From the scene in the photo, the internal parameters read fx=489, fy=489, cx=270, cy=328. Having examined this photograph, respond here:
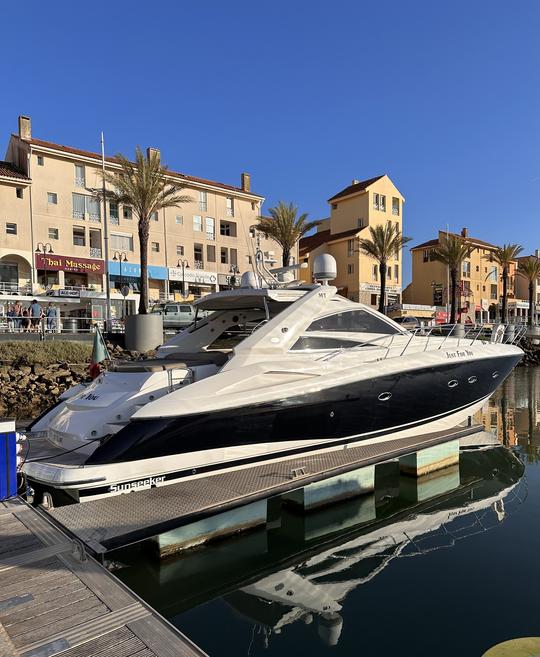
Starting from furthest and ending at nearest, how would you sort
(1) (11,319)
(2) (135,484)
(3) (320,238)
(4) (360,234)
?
(3) (320,238) → (4) (360,234) → (1) (11,319) → (2) (135,484)

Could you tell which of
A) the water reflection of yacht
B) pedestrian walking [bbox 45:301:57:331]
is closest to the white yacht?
the water reflection of yacht

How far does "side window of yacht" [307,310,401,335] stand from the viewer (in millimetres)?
7641

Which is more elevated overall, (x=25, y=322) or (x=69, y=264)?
(x=69, y=264)

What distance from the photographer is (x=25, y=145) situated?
31266mm

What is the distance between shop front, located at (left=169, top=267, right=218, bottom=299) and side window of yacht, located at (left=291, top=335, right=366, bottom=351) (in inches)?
1150

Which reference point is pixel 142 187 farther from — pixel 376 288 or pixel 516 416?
pixel 376 288

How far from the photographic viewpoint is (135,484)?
18.2 feet

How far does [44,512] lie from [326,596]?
2977mm

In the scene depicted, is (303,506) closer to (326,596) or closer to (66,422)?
(326,596)

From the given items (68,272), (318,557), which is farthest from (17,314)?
(318,557)

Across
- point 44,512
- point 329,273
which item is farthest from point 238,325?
point 44,512

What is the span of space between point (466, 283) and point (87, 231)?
39764mm

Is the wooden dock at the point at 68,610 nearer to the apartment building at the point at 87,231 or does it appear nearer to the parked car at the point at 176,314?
the parked car at the point at 176,314

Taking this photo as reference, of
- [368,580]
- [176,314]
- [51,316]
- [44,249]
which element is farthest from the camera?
[44,249]
